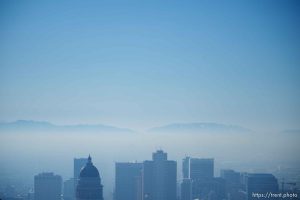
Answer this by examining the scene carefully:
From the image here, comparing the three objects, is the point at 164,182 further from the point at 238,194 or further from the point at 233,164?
the point at 233,164

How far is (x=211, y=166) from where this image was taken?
260ft

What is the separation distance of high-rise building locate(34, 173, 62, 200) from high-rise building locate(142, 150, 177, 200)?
12.8m

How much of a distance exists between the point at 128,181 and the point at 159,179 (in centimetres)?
728

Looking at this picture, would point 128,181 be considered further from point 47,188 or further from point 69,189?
point 47,188

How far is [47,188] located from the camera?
219 feet

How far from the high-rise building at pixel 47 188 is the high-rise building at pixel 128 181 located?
29.4ft

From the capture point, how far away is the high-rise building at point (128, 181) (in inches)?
2675

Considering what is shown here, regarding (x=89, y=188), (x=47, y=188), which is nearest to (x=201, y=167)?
(x=47, y=188)

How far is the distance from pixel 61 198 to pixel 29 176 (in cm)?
2695

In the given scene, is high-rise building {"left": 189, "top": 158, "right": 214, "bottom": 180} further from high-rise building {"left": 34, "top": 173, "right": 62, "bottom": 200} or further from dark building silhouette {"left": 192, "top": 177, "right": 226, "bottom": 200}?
high-rise building {"left": 34, "top": 173, "right": 62, "bottom": 200}

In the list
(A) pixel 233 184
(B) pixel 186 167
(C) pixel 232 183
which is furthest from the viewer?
(B) pixel 186 167

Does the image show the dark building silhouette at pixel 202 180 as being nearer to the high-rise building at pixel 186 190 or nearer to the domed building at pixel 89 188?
the high-rise building at pixel 186 190

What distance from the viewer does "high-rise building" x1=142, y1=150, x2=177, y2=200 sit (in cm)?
6494

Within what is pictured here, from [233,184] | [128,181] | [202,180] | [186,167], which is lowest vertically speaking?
[233,184]
